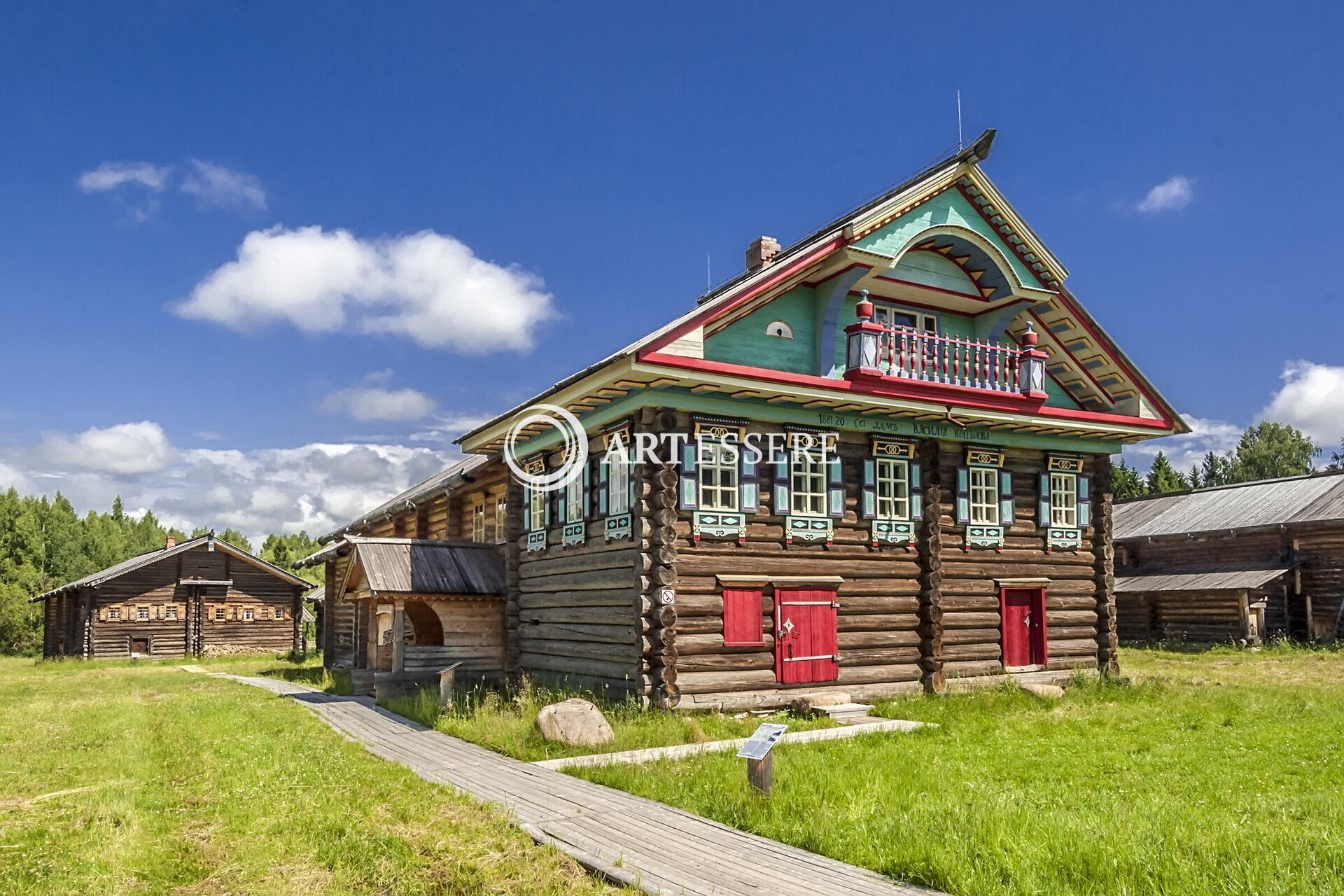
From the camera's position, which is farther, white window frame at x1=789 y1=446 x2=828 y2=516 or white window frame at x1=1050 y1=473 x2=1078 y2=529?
white window frame at x1=1050 y1=473 x2=1078 y2=529

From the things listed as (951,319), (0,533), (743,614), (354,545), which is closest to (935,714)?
(743,614)

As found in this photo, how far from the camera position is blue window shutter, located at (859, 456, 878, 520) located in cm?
1972

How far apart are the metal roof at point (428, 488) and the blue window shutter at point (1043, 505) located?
12.6 metres

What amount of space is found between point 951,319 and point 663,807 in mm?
14307

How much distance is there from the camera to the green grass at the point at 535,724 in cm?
1426

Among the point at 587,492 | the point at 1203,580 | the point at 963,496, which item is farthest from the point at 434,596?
the point at 1203,580

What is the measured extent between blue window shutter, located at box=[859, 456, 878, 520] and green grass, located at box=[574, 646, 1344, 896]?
3.57 meters

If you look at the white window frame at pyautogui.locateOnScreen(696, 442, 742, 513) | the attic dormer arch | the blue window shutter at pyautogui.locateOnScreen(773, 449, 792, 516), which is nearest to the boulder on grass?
the white window frame at pyautogui.locateOnScreen(696, 442, 742, 513)

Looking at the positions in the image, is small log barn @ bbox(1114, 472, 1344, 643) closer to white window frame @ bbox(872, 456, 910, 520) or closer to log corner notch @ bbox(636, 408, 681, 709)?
white window frame @ bbox(872, 456, 910, 520)

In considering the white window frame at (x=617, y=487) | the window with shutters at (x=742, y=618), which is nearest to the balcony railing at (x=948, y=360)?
the window with shutters at (x=742, y=618)

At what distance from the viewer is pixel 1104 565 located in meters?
23.3

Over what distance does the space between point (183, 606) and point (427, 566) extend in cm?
2758

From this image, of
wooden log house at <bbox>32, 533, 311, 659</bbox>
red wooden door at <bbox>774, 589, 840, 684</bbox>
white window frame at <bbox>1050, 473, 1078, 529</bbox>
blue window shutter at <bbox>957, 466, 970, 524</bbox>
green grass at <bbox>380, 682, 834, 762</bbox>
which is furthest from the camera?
wooden log house at <bbox>32, 533, 311, 659</bbox>

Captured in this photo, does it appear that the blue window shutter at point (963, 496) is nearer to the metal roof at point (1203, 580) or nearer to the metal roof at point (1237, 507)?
the metal roof at point (1203, 580)
